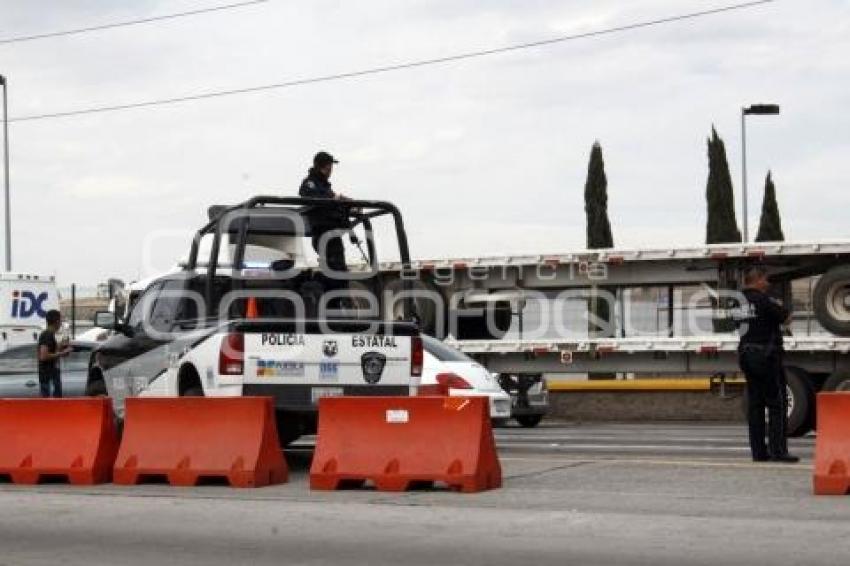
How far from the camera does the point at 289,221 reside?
14.9 metres

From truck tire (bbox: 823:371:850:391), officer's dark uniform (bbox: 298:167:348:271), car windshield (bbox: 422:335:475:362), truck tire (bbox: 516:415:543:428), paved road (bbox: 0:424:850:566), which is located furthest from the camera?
truck tire (bbox: 516:415:543:428)

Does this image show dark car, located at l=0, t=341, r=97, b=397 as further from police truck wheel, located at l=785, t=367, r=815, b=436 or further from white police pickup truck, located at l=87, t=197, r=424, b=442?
police truck wheel, located at l=785, t=367, r=815, b=436

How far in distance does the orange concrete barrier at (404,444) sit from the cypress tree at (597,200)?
34.5 metres

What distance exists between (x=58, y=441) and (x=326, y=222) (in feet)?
11.2

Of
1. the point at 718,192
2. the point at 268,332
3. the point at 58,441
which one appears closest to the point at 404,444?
the point at 268,332

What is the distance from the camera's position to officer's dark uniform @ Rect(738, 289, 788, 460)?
13133 millimetres

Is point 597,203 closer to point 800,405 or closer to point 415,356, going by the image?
point 800,405

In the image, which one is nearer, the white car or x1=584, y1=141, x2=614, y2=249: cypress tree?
the white car

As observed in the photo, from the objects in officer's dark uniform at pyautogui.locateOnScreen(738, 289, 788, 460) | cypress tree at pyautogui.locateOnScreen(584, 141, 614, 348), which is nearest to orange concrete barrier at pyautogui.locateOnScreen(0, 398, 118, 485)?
officer's dark uniform at pyautogui.locateOnScreen(738, 289, 788, 460)

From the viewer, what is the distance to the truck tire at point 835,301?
2030 cm

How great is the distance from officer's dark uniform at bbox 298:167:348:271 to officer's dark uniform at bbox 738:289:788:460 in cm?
408

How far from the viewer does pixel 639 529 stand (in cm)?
983

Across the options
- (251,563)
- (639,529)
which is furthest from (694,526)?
(251,563)

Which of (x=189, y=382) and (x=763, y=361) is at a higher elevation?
(x=763, y=361)
